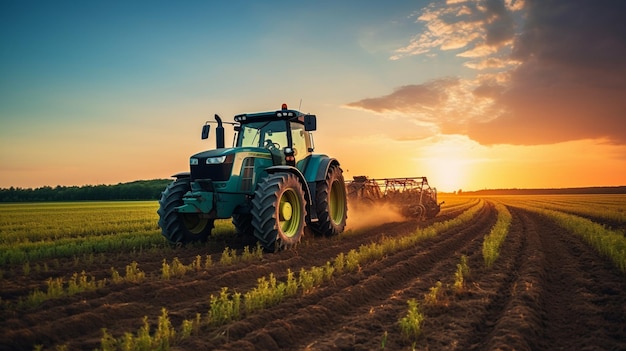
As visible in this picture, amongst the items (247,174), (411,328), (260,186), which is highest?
(247,174)

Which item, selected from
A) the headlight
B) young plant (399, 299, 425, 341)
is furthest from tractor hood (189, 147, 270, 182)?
young plant (399, 299, 425, 341)

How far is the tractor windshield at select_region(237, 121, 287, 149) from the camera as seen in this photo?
10.6m

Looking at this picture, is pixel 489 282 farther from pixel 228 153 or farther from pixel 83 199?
pixel 83 199

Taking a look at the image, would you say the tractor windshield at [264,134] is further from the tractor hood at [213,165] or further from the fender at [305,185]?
the tractor hood at [213,165]

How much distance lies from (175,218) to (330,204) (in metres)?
4.16

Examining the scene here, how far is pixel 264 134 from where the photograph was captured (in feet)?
35.2

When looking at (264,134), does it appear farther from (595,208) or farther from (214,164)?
(595,208)

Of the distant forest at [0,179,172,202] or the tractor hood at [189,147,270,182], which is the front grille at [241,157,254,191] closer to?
the tractor hood at [189,147,270,182]

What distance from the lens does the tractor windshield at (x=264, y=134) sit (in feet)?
34.9

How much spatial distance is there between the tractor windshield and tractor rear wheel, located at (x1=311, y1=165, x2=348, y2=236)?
4.86ft

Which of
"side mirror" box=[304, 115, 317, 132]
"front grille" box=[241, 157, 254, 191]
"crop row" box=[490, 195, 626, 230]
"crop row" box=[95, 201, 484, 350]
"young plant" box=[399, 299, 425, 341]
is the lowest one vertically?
"crop row" box=[490, 195, 626, 230]

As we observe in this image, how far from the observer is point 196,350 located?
13.4 ft

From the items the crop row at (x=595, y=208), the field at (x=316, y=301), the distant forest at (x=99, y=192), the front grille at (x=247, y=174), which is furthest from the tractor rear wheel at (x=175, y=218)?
the distant forest at (x=99, y=192)

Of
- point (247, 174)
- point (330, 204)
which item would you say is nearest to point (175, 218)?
point (247, 174)
